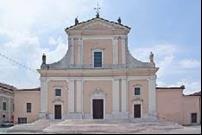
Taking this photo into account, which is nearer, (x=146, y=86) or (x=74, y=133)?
(x=74, y=133)

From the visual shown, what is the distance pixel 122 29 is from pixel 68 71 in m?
6.64

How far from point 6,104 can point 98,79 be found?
15.4m

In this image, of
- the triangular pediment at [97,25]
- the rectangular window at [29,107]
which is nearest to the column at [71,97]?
the triangular pediment at [97,25]

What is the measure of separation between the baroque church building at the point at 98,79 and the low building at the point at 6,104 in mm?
8673

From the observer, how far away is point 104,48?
45.0 metres

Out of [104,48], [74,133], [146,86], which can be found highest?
[104,48]

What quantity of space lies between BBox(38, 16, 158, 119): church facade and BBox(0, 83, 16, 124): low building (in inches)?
396

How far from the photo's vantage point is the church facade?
44.1 metres

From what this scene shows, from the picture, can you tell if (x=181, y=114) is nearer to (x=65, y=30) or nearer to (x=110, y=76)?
(x=110, y=76)

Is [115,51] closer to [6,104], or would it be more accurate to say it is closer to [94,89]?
[94,89]

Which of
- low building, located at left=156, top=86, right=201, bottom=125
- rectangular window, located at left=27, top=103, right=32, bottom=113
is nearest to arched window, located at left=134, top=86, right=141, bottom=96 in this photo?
low building, located at left=156, top=86, right=201, bottom=125

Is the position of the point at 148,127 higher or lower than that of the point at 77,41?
lower

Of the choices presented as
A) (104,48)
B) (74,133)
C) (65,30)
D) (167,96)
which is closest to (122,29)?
(104,48)

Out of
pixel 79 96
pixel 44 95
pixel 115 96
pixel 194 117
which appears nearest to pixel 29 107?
pixel 44 95
